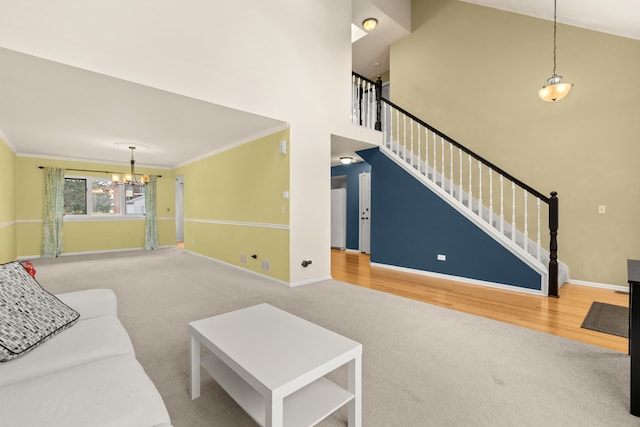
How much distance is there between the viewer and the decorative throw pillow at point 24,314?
1.29m

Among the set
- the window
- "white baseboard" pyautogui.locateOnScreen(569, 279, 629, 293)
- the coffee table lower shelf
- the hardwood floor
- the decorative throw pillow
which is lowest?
the hardwood floor

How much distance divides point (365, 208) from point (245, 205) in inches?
137

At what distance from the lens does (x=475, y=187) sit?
5293 millimetres

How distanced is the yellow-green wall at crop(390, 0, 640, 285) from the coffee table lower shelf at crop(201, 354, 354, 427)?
492cm

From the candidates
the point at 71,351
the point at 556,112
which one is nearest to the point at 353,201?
the point at 556,112

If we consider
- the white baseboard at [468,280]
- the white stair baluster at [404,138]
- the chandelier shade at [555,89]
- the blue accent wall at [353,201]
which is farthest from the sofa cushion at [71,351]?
the blue accent wall at [353,201]

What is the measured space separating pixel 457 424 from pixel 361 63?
8109mm

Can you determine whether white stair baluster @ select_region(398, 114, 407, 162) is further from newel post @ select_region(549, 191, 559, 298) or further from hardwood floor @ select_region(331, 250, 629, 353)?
newel post @ select_region(549, 191, 559, 298)

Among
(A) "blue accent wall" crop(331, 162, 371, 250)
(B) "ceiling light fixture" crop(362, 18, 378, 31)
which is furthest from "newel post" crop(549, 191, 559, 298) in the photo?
(B) "ceiling light fixture" crop(362, 18, 378, 31)

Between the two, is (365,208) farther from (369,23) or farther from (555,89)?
(555,89)

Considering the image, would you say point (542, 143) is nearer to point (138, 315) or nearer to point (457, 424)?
→ point (457, 424)

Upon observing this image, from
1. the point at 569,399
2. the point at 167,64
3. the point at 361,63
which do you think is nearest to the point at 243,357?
the point at 569,399

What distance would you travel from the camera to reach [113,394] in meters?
1.02

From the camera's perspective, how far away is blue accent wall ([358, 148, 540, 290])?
4.04 meters
